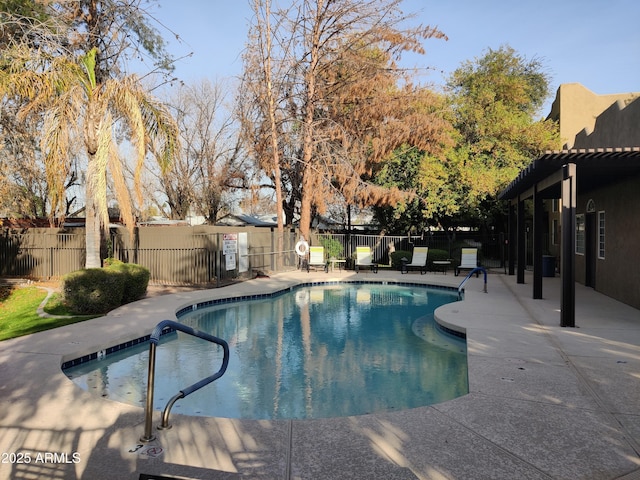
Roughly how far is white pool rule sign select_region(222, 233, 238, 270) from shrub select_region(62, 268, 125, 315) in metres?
4.28

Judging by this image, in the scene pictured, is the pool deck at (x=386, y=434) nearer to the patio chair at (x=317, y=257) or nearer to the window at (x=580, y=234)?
the window at (x=580, y=234)

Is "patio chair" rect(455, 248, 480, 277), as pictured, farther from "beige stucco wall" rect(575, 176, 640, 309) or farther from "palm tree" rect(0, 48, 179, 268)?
"palm tree" rect(0, 48, 179, 268)

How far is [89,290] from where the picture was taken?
9336 mm

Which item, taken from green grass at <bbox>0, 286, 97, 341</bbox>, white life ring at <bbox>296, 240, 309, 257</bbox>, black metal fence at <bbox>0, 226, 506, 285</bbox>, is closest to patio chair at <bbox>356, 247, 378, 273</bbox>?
white life ring at <bbox>296, 240, 309, 257</bbox>

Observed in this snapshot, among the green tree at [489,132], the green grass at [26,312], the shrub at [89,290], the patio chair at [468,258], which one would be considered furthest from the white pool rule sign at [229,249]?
the green tree at [489,132]

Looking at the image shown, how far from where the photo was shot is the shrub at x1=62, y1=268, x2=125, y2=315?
9.30 m

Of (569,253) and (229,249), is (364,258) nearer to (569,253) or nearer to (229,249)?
(229,249)

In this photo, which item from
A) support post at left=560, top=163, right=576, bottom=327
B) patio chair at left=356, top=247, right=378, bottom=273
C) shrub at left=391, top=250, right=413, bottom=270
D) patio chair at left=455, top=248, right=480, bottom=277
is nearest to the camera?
support post at left=560, top=163, right=576, bottom=327

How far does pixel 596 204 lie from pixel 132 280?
1221 centimetres

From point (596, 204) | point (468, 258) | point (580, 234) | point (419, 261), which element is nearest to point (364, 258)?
point (419, 261)

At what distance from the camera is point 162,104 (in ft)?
36.9

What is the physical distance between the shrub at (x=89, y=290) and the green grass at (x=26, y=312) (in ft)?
1.12

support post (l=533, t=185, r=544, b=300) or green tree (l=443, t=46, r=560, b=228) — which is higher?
green tree (l=443, t=46, r=560, b=228)

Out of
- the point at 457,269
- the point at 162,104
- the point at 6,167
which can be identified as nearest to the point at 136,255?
the point at 6,167
